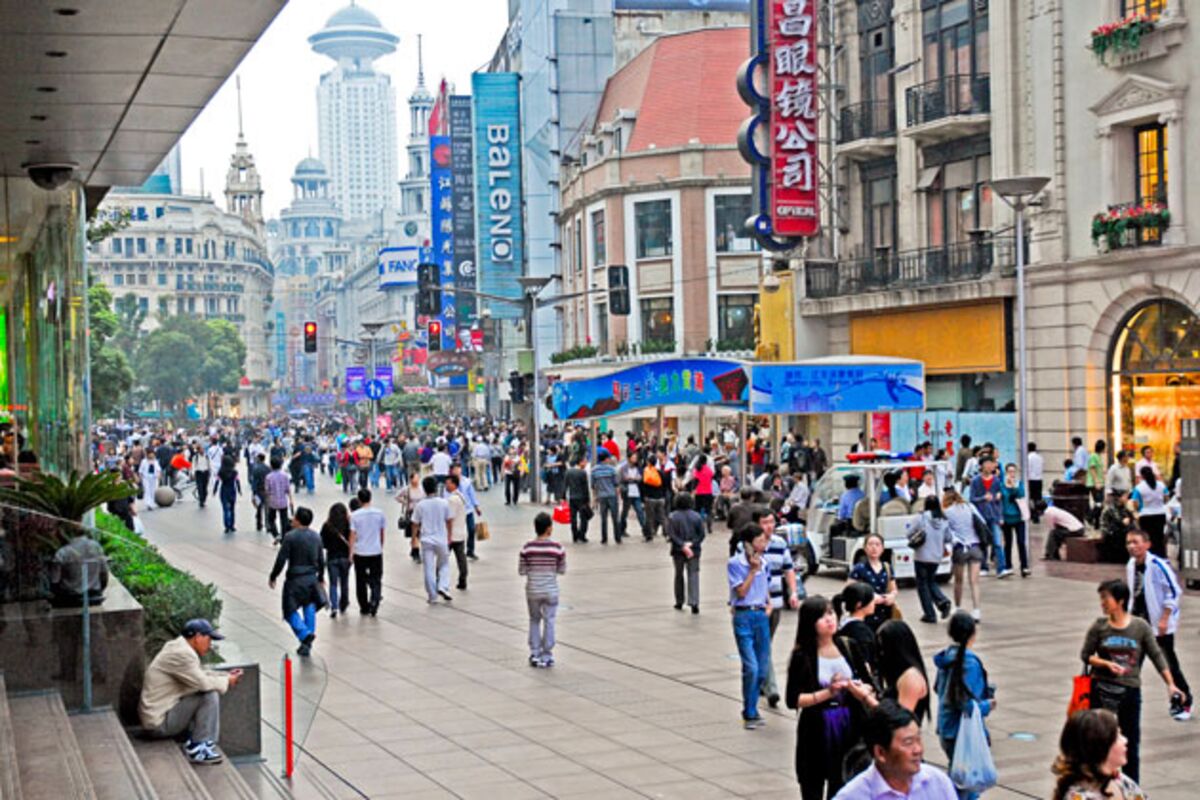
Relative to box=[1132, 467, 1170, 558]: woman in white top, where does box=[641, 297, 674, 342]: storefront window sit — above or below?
above

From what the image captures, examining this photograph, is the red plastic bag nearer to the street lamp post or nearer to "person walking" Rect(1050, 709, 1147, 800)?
"person walking" Rect(1050, 709, 1147, 800)

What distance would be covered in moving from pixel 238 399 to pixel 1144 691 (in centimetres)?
16818

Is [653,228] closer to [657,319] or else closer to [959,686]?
[657,319]

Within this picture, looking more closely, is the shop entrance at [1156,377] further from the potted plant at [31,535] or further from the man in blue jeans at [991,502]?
the potted plant at [31,535]

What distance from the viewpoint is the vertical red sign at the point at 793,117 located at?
36.0 meters

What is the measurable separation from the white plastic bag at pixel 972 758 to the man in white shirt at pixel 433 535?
12234 mm

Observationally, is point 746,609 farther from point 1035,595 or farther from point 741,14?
point 741,14

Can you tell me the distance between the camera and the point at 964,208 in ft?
114

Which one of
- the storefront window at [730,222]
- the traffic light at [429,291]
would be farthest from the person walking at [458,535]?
Result: the storefront window at [730,222]

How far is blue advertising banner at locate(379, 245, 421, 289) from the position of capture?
168 metres

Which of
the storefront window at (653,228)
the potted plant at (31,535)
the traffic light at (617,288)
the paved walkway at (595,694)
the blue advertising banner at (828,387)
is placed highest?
the storefront window at (653,228)

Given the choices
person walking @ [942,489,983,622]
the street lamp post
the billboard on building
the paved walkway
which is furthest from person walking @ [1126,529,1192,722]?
the billboard on building

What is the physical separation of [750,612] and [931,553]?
5.33m

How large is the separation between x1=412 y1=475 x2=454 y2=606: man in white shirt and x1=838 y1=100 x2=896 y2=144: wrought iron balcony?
1985 cm
